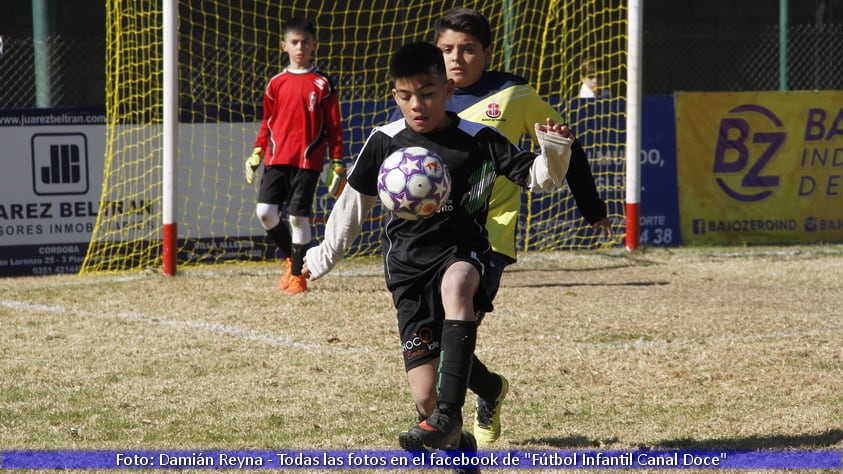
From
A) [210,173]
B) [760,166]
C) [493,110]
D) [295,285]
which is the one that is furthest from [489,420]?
[760,166]

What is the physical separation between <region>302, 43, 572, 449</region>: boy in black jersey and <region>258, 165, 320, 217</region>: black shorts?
4.64m

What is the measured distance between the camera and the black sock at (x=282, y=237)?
31.6 ft

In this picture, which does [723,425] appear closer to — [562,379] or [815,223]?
[562,379]

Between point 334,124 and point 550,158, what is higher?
point 334,124

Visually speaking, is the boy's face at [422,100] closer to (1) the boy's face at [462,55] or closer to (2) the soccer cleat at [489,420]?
(1) the boy's face at [462,55]

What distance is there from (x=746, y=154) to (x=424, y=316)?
8762 millimetres

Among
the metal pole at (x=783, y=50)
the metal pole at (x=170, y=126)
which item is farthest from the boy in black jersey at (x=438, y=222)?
the metal pole at (x=783, y=50)

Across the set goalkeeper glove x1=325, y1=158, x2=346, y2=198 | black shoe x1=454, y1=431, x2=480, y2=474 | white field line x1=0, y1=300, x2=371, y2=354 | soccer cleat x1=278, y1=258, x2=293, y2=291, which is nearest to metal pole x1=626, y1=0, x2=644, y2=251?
goalkeeper glove x1=325, y1=158, x2=346, y2=198

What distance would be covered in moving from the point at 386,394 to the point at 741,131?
7.65m

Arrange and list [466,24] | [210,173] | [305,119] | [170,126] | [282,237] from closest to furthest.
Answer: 1. [466,24]
2. [305,119]
3. [282,237]
4. [170,126]
5. [210,173]

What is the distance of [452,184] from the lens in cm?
447

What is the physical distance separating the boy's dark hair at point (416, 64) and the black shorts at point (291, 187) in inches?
191

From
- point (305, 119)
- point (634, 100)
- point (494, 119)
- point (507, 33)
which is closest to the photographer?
point (494, 119)

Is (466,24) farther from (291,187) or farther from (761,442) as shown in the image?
(291,187)
